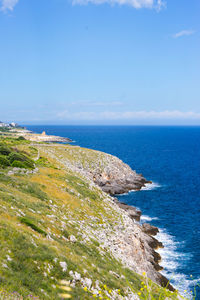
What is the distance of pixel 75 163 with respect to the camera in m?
85.7

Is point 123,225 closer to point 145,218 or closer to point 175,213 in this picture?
point 145,218

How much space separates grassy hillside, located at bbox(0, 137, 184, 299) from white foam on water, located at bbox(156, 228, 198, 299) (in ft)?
38.9

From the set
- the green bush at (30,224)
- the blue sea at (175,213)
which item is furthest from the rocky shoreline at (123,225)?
the green bush at (30,224)

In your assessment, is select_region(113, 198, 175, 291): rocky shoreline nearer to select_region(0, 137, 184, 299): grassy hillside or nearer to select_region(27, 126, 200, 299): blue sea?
select_region(27, 126, 200, 299): blue sea

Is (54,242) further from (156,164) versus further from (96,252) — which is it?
(156,164)

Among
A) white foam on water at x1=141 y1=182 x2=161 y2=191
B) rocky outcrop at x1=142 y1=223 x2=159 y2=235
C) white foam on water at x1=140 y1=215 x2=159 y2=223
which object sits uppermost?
white foam on water at x1=141 y1=182 x2=161 y2=191

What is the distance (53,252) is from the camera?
53.8 ft

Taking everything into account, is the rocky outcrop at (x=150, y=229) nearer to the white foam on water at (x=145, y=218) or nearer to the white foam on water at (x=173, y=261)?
the white foam on water at (x=173, y=261)

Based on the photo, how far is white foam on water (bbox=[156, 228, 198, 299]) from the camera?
34312 mm

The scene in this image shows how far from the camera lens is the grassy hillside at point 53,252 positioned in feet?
42.0

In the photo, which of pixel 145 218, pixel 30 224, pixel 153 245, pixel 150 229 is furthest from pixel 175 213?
pixel 30 224

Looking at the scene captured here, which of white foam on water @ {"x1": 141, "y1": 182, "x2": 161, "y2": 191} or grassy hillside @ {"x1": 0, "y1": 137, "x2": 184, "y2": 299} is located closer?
grassy hillside @ {"x1": 0, "y1": 137, "x2": 184, "y2": 299}

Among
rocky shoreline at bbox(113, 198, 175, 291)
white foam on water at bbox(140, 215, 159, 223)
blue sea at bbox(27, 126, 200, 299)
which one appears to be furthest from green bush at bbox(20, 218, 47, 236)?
white foam on water at bbox(140, 215, 159, 223)

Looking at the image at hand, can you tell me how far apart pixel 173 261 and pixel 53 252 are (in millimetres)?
30688
